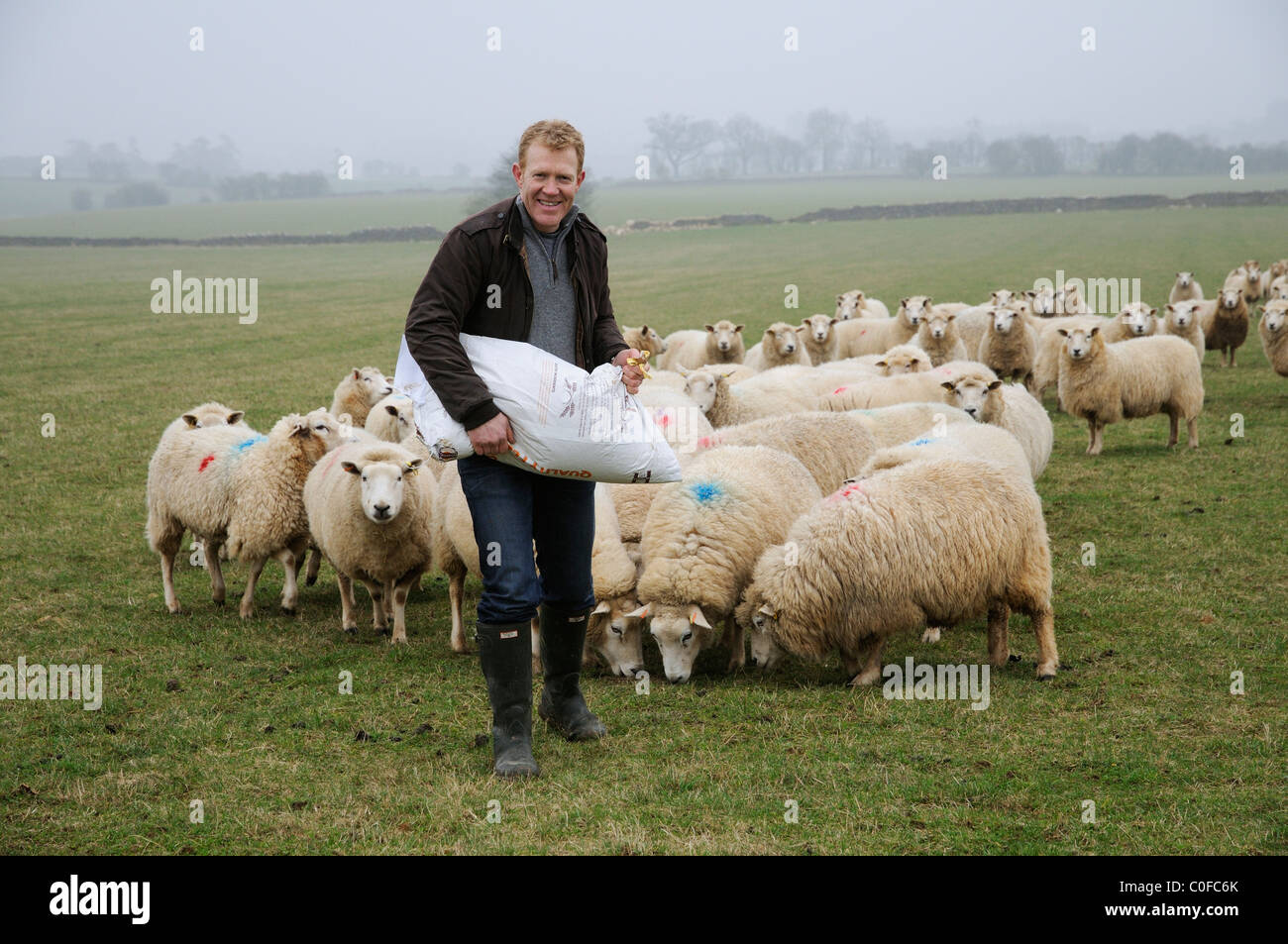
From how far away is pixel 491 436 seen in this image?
393 cm

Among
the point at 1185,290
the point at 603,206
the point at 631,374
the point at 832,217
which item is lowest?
the point at 631,374

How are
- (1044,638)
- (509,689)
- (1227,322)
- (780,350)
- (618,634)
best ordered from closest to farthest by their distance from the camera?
(509,689) < (1044,638) < (618,634) < (780,350) < (1227,322)

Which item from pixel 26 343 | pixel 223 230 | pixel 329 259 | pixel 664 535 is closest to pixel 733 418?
pixel 664 535

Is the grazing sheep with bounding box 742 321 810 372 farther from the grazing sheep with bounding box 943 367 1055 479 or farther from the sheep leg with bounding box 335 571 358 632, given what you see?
the sheep leg with bounding box 335 571 358 632

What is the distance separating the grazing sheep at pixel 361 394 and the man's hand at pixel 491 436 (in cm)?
713

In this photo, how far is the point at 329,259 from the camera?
179 ft

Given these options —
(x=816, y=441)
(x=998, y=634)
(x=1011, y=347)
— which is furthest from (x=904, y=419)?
(x=1011, y=347)

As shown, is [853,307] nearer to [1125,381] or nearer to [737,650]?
Answer: [1125,381]

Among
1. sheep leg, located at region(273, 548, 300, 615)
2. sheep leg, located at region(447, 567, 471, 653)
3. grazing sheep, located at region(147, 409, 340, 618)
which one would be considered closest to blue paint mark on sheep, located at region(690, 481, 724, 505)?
sheep leg, located at region(447, 567, 471, 653)

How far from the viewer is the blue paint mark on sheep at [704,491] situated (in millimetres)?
6262

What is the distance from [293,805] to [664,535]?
2562 mm

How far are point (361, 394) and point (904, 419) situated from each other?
5496 mm
